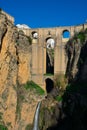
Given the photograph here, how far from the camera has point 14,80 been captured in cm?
3872

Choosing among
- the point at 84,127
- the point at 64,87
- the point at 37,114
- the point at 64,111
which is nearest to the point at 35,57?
the point at 64,87

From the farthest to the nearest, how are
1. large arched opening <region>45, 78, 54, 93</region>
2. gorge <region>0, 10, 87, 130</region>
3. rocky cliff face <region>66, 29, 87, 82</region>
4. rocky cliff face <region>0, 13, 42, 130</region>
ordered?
large arched opening <region>45, 78, 54, 93</region>, rocky cliff face <region>66, 29, 87, 82</region>, rocky cliff face <region>0, 13, 42, 130</region>, gorge <region>0, 10, 87, 130</region>

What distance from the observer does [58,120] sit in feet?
119

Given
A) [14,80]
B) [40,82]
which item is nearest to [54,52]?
[40,82]

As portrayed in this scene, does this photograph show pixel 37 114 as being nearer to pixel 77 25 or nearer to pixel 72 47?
pixel 72 47

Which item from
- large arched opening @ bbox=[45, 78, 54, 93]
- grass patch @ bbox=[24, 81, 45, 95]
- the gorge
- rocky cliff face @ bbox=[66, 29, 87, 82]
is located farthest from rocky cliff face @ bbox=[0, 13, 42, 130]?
rocky cliff face @ bbox=[66, 29, 87, 82]

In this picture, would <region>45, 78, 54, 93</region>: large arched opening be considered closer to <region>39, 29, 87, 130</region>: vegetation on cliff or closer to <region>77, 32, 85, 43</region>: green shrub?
<region>39, 29, 87, 130</region>: vegetation on cliff

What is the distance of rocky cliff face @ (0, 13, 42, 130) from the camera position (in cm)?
3600

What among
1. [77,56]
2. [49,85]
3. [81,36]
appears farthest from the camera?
[49,85]

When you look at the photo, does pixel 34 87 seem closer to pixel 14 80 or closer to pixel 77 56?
pixel 14 80

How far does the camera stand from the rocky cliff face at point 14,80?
36000 mm

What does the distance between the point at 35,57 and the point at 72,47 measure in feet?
19.3

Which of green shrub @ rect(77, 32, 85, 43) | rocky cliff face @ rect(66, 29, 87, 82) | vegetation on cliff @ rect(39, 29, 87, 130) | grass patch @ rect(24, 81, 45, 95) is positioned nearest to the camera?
vegetation on cliff @ rect(39, 29, 87, 130)

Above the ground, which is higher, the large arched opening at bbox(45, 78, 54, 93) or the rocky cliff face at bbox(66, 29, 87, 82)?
the rocky cliff face at bbox(66, 29, 87, 82)
